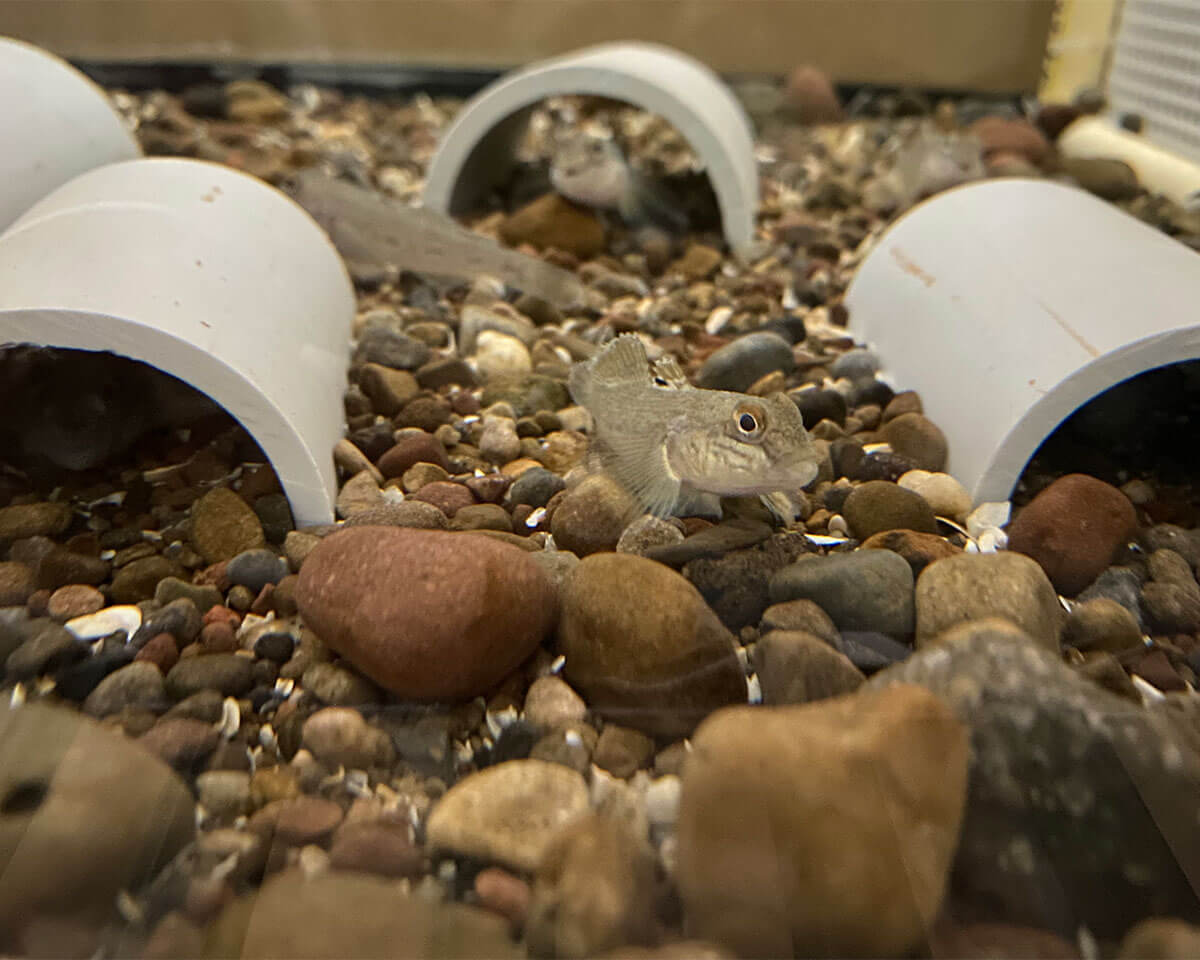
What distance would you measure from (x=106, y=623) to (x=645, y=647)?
147 centimetres

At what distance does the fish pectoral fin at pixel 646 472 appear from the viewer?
2457 millimetres

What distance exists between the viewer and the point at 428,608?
190 centimetres

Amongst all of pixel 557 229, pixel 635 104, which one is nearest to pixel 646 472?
pixel 557 229

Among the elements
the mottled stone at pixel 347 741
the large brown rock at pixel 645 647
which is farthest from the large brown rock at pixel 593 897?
the mottled stone at pixel 347 741

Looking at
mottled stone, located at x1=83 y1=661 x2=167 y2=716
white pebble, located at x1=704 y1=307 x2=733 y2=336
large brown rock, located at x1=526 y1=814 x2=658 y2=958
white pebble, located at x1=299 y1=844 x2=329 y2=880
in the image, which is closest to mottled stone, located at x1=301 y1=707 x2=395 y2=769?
white pebble, located at x1=299 y1=844 x2=329 y2=880

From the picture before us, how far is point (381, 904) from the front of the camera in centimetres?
137

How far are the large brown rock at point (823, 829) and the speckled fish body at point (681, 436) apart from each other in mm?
928

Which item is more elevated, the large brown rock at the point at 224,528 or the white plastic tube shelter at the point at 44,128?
the white plastic tube shelter at the point at 44,128

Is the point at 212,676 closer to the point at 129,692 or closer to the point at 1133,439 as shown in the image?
the point at 129,692

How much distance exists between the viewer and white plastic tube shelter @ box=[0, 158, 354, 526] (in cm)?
240

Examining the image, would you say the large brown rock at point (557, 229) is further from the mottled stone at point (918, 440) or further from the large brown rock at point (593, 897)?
the large brown rock at point (593, 897)

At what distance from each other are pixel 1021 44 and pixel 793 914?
28.8ft

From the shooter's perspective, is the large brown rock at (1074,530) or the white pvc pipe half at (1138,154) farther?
the white pvc pipe half at (1138,154)

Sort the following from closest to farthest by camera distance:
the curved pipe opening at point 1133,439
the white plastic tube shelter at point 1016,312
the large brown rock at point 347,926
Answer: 1. the large brown rock at point 347,926
2. the white plastic tube shelter at point 1016,312
3. the curved pipe opening at point 1133,439
